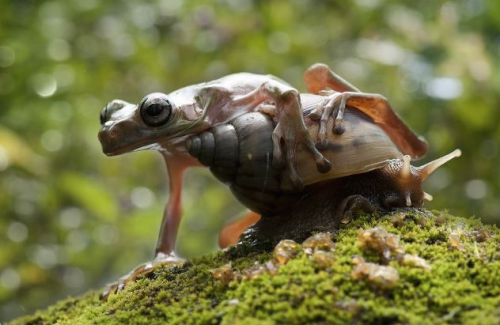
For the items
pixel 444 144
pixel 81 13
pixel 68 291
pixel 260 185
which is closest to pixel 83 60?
pixel 81 13

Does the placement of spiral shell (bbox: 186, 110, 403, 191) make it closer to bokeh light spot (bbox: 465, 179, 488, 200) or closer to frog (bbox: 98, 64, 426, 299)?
frog (bbox: 98, 64, 426, 299)

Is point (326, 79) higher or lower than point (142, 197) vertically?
lower

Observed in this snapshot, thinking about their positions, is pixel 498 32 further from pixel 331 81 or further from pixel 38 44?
pixel 38 44

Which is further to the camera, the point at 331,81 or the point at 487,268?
the point at 331,81

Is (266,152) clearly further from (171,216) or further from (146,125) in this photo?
(171,216)

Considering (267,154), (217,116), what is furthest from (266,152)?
(217,116)

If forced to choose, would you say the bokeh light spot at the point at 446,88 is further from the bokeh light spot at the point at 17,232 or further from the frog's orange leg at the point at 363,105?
the bokeh light spot at the point at 17,232
